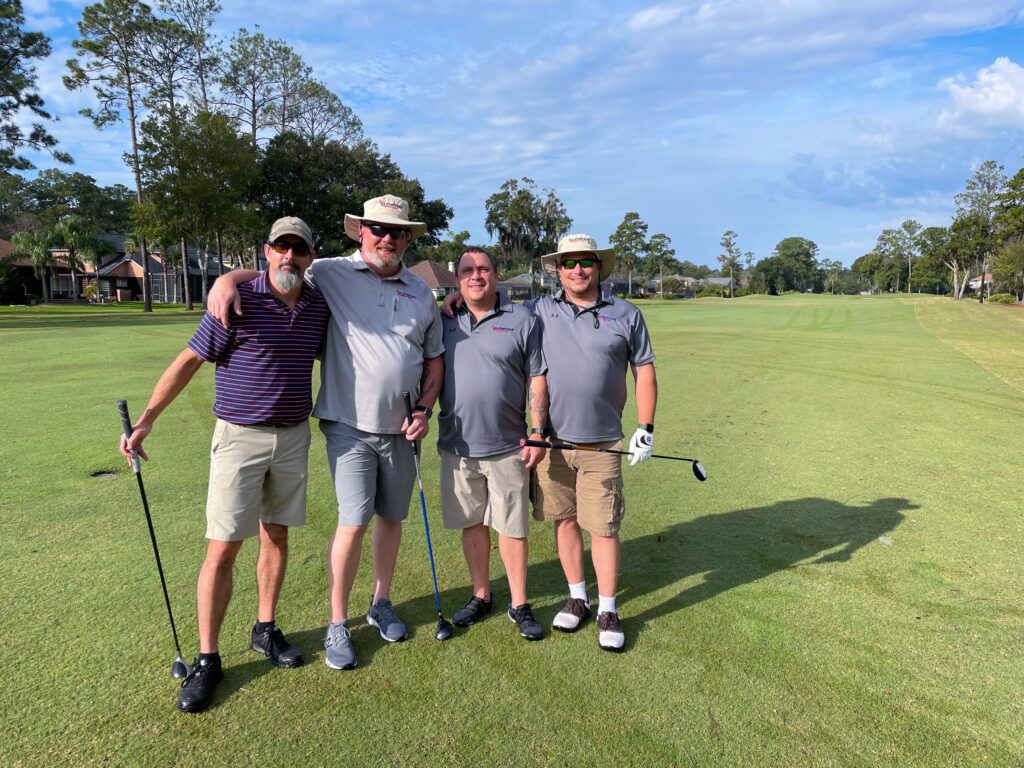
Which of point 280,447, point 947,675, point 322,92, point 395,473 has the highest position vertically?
point 322,92

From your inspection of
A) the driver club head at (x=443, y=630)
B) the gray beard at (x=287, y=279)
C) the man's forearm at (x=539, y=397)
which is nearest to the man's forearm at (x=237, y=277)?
the gray beard at (x=287, y=279)

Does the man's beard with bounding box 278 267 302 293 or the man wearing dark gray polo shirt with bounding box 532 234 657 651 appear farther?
the man wearing dark gray polo shirt with bounding box 532 234 657 651

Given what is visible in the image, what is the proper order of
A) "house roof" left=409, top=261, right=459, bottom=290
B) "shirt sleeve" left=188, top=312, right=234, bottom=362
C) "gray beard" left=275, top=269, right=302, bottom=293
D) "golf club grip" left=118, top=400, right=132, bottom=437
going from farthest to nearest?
"house roof" left=409, top=261, right=459, bottom=290 → "gray beard" left=275, top=269, right=302, bottom=293 → "shirt sleeve" left=188, top=312, right=234, bottom=362 → "golf club grip" left=118, top=400, right=132, bottom=437

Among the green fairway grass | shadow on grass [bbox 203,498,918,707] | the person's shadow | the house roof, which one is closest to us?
the green fairway grass

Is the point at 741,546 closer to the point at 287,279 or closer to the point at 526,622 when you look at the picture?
the point at 526,622

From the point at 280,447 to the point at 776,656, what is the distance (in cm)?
276

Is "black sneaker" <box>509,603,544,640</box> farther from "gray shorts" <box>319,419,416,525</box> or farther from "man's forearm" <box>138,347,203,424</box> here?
"man's forearm" <box>138,347,203,424</box>

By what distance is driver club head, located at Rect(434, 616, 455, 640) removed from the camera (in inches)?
136

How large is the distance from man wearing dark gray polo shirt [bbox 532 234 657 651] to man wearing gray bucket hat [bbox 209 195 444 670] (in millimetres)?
779

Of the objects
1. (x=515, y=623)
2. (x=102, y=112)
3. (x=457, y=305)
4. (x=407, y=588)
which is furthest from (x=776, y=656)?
(x=102, y=112)

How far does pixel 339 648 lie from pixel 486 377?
1.59 meters

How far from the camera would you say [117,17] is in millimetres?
39188

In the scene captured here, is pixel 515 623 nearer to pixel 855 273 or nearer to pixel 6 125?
pixel 6 125

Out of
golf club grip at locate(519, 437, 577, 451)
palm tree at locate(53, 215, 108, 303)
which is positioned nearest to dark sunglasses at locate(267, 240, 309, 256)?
golf club grip at locate(519, 437, 577, 451)
